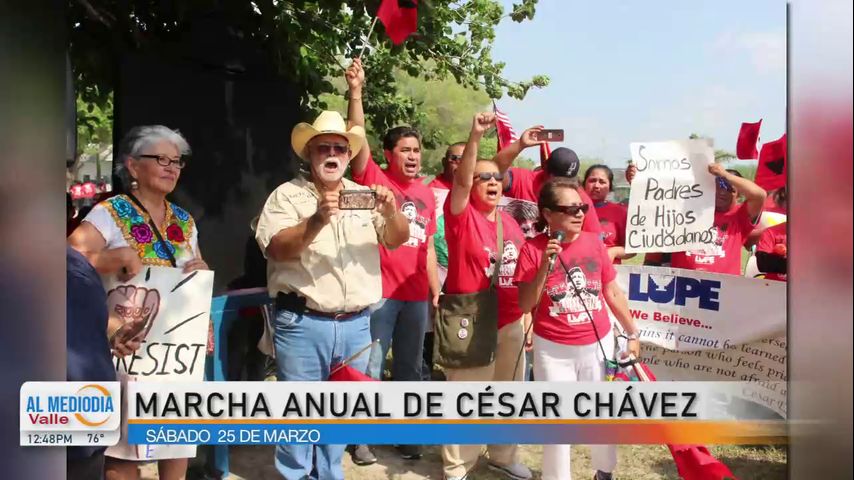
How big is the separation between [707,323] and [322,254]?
68.7 inches

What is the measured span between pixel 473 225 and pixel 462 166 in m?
0.34

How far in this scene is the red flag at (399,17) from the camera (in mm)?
3234

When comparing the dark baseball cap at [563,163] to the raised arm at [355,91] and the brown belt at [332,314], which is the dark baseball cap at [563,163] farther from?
the brown belt at [332,314]

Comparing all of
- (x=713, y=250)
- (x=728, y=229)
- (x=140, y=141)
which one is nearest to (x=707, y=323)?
(x=713, y=250)

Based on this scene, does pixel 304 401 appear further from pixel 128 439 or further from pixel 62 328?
pixel 62 328

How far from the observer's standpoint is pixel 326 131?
327 centimetres

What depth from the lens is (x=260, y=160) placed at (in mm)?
4000

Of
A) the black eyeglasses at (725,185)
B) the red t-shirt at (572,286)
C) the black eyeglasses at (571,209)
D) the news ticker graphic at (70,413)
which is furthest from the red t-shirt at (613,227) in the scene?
the news ticker graphic at (70,413)

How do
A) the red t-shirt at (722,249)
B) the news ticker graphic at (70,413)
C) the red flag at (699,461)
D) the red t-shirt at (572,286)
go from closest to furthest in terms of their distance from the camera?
the news ticker graphic at (70,413), the red flag at (699,461), the red t-shirt at (572,286), the red t-shirt at (722,249)

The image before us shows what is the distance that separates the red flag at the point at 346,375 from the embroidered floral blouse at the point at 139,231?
30.4 inches

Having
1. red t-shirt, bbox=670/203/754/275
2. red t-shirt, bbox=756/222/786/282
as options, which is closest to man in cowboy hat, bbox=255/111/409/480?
red t-shirt, bbox=670/203/754/275

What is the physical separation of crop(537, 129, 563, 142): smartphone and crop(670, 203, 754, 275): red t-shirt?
32.5 inches

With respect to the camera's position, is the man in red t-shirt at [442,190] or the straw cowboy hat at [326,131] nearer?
the straw cowboy hat at [326,131]

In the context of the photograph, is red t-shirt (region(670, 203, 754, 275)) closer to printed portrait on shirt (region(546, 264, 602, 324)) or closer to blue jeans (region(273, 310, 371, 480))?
printed portrait on shirt (region(546, 264, 602, 324))
